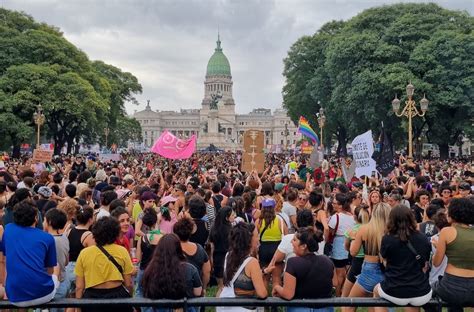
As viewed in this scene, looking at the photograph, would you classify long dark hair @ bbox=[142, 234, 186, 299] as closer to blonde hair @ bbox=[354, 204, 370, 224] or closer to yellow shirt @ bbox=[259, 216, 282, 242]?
yellow shirt @ bbox=[259, 216, 282, 242]

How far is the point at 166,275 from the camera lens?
545 centimetres

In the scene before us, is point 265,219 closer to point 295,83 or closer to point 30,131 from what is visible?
point 30,131

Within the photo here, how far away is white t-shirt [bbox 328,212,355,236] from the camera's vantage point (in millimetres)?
8609

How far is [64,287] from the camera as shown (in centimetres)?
688

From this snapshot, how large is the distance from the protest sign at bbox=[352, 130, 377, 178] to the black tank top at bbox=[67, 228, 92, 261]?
8.53 meters

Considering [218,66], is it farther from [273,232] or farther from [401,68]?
[273,232]

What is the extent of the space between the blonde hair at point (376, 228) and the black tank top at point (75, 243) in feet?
11.7

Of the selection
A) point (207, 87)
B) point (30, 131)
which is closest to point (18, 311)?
point (30, 131)

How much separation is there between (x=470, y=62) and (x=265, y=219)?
35579 millimetres

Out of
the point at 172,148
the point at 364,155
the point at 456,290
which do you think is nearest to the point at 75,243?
the point at 456,290

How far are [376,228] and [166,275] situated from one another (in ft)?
8.69

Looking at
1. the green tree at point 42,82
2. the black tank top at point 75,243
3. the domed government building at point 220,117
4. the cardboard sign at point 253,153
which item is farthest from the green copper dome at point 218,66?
the black tank top at point 75,243

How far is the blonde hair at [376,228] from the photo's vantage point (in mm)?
6617

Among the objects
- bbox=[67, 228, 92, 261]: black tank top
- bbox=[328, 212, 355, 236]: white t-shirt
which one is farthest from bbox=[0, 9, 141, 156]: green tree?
bbox=[328, 212, 355, 236]: white t-shirt
